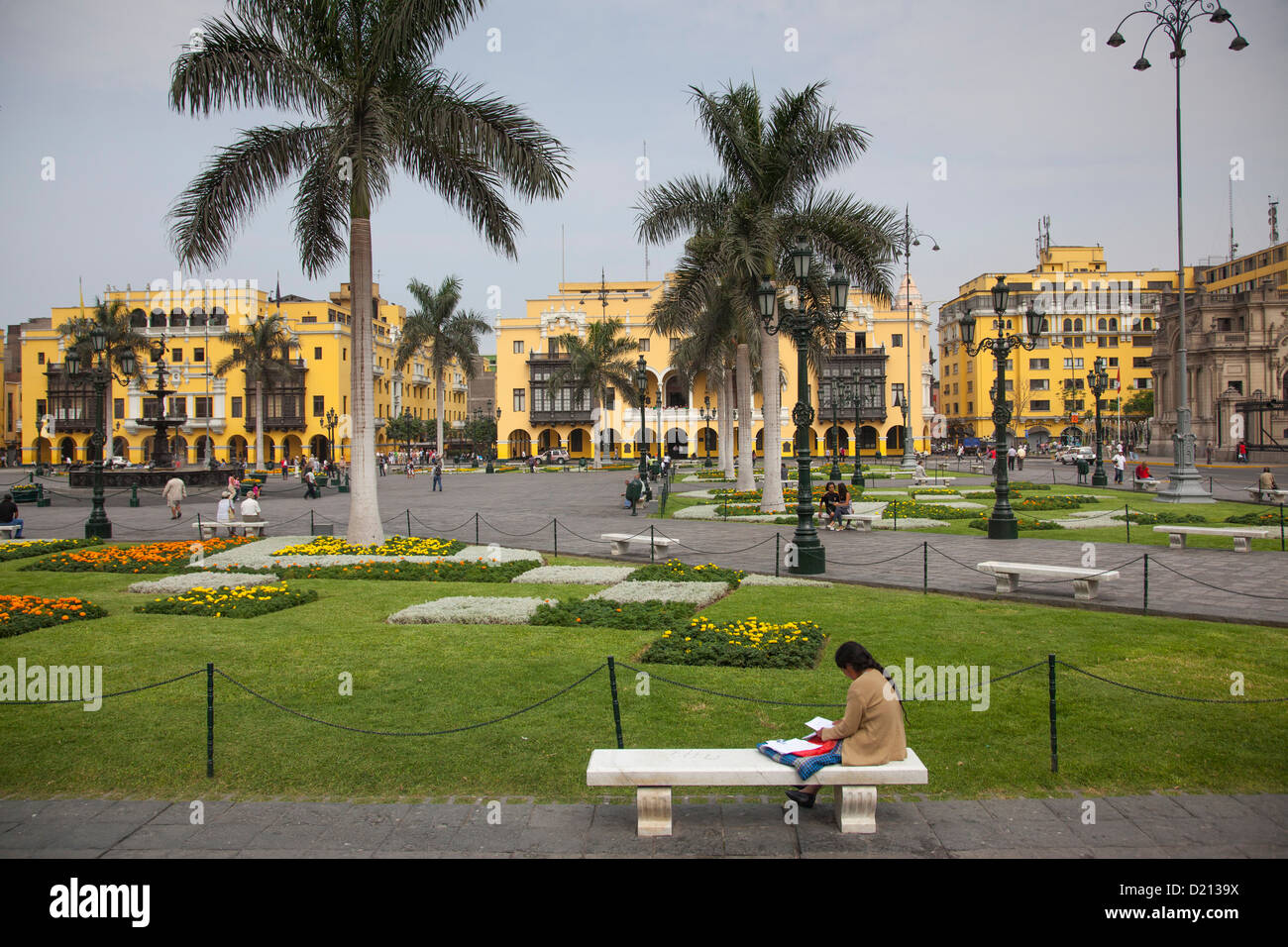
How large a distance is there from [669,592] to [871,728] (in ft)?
22.3

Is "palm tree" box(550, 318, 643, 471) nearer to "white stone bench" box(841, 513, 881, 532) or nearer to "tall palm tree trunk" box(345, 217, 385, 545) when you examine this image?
"white stone bench" box(841, 513, 881, 532)

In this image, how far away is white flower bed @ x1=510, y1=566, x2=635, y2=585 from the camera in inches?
537

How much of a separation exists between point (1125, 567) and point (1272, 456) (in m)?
46.5

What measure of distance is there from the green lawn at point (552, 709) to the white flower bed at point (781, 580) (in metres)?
1.93

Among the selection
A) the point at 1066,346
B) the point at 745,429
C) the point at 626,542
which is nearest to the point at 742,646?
the point at 626,542

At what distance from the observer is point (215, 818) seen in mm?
5457

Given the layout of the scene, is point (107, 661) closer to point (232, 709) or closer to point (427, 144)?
point (232, 709)

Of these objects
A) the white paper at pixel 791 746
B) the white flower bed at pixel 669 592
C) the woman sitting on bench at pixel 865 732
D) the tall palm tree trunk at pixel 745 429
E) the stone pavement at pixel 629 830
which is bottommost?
the stone pavement at pixel 629 830

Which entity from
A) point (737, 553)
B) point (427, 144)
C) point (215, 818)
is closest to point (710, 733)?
point (215, 818)

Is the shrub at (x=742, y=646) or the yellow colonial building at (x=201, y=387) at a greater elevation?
the yellow colonial building at (x=201, y=387)

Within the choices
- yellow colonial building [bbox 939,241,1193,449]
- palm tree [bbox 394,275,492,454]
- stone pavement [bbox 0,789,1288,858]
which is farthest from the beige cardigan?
yellow colonial building [bbox 939,241,1193,449]

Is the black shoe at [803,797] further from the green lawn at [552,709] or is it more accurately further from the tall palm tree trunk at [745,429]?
the tall palm tree trunk at [745,429]

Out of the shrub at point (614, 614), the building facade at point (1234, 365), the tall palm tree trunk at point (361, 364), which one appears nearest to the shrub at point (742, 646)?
the shrub at point (614, 614)

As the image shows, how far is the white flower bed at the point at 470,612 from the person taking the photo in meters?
10.8
